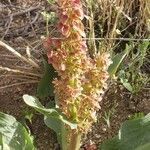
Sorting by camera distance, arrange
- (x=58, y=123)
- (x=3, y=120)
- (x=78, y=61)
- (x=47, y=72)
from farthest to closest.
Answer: (x=47, y=72) → (x=58, y=123) → (x=3, y=120) → (x=78, y=61)

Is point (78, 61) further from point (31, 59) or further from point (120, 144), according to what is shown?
point (31, 59)

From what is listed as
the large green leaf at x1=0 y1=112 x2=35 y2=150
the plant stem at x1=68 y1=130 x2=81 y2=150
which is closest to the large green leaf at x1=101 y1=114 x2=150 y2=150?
the plant stem at x1=68 y1=130 x2=81 y2=150

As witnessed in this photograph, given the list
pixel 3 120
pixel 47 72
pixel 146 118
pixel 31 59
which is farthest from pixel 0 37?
pixel 146 118

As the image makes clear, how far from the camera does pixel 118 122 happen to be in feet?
5.74

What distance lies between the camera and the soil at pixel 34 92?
5.66ft

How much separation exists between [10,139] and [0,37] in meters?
0.71

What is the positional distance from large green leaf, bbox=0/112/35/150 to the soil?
0.27m

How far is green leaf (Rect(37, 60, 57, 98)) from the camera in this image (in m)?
1.71

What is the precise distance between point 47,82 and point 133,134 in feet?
1.34

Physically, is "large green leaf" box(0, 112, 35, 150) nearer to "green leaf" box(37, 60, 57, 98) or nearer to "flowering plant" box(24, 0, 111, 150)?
"flowering plant" box(24, 0, 111, 150)

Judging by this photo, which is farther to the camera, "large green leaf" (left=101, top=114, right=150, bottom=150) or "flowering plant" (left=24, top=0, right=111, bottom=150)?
"large green leaf" (left=101, top=114, right=150, bottom=150)

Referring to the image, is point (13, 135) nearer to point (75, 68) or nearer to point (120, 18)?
point (75, 68)

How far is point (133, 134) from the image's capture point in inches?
58.6

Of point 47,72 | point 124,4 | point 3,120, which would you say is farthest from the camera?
point 124,4
